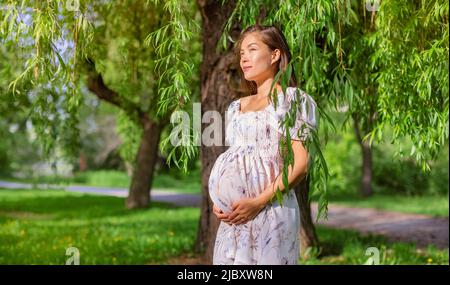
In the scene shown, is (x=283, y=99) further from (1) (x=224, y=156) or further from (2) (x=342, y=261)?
(2) (x=342, y=261)

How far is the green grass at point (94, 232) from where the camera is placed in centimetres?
830

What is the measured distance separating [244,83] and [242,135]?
1.48ft

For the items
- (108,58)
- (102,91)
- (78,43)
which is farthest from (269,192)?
(102,91)

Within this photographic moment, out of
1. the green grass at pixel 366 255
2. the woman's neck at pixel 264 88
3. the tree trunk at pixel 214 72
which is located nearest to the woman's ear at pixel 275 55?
the woman's neck at pixel 264 88

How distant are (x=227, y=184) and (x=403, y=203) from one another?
62.6 ft

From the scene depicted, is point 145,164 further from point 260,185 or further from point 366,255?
point 260,185

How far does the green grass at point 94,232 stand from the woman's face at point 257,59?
5.48m

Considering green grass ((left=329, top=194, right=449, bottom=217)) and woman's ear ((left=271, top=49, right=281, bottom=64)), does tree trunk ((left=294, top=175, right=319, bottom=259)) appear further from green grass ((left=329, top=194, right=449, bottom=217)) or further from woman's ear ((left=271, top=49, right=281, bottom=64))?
green grass ((left=329, top=194, right=449, bottom=217))

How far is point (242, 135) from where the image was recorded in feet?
10.1

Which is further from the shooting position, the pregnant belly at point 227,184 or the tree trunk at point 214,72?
the tree trunk at point 214,72

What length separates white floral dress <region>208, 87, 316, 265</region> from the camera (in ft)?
9.70

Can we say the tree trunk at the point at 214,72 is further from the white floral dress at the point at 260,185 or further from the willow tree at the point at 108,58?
the white floral dress at the point at 260,185

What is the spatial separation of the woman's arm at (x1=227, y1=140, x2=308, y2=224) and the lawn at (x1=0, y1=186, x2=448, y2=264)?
5.05 m
